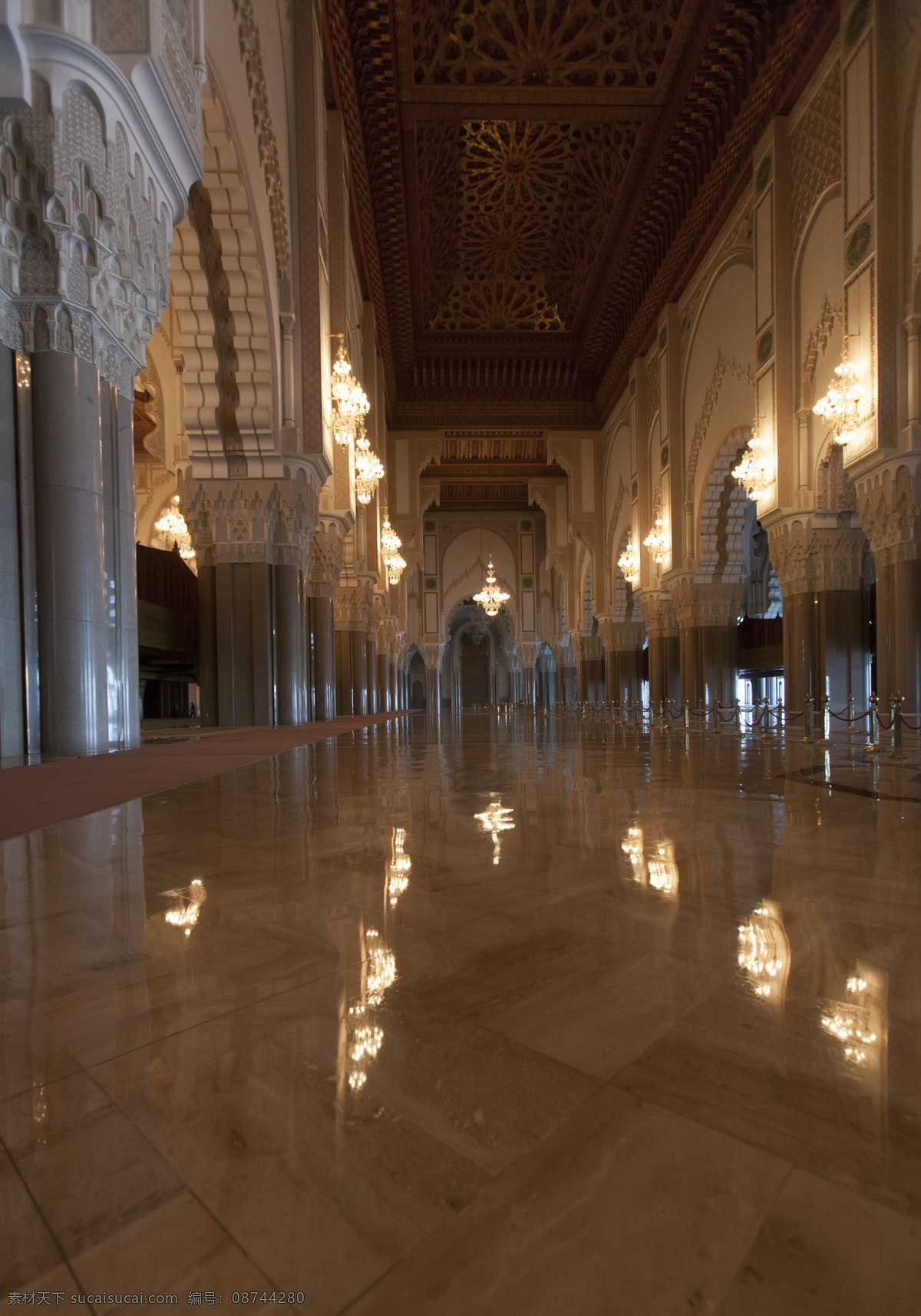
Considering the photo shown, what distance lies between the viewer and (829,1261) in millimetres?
522

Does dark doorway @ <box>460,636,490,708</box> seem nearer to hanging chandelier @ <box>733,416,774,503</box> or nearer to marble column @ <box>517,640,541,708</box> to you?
marble column @ <box>517,640,541,708</box>

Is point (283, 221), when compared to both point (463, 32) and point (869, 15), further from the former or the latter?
point (869, 15)

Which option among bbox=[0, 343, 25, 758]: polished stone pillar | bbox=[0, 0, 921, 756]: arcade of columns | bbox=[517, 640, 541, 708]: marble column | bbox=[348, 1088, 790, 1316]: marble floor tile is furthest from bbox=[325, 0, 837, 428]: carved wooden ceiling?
bbox=[517, 640, 541, 708]: marble column

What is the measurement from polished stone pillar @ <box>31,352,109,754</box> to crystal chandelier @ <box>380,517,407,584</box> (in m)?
11.5

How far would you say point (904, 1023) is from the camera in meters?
0.88

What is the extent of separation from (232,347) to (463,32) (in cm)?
594

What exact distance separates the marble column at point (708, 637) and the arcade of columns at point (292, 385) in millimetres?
59

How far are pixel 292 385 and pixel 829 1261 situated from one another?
28.2ft

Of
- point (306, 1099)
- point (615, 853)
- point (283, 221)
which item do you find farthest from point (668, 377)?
point (306, 1099)

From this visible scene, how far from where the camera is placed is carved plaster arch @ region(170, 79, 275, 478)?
22.6ft

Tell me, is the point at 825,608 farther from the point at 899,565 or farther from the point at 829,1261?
the point at 829,1261

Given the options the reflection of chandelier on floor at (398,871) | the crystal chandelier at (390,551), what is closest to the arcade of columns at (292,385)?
the crystal chandelier at (390,551)

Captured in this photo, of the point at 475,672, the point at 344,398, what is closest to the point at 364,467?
the point at 344,398

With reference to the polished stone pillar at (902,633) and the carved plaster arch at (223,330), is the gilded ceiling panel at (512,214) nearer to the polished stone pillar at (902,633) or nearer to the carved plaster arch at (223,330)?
the carved plaster arch at (223,330)
